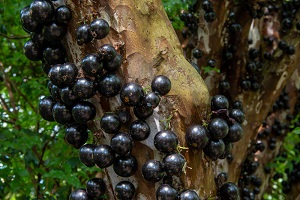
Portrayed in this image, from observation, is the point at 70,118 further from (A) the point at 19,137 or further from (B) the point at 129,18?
(A) the point at 19,137

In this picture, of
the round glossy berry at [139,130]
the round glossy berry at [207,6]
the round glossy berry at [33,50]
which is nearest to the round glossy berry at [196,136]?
the round glossy berry at [139,130]

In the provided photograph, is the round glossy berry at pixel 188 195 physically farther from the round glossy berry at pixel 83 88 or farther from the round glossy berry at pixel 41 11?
the round glossy berry at pixel 41 11

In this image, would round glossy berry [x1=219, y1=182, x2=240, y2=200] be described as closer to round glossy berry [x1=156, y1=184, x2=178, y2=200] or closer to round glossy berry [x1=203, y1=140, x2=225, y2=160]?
round glossy berry [x1=203, y1=140, x2=225, y2=160]

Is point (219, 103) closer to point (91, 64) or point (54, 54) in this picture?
point (91, 64)

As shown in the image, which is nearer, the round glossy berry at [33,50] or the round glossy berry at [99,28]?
the round glossy berry at [99,28]

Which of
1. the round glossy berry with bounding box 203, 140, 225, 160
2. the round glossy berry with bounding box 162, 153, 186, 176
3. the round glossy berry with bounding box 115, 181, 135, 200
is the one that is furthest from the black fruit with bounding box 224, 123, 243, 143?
the round glossy berry with bounding box 115, 181, 135, 200

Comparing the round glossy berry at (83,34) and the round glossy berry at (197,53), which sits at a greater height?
the round glossy berry at (83,34)

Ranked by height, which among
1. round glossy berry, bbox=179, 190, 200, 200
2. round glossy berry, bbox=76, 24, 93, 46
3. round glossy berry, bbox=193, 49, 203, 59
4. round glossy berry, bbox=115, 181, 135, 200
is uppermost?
round glossy berry, bbox=76, 24, 93, 46

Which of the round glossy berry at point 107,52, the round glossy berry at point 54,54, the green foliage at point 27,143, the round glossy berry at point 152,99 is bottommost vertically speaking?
the green foliage at point 27,143
